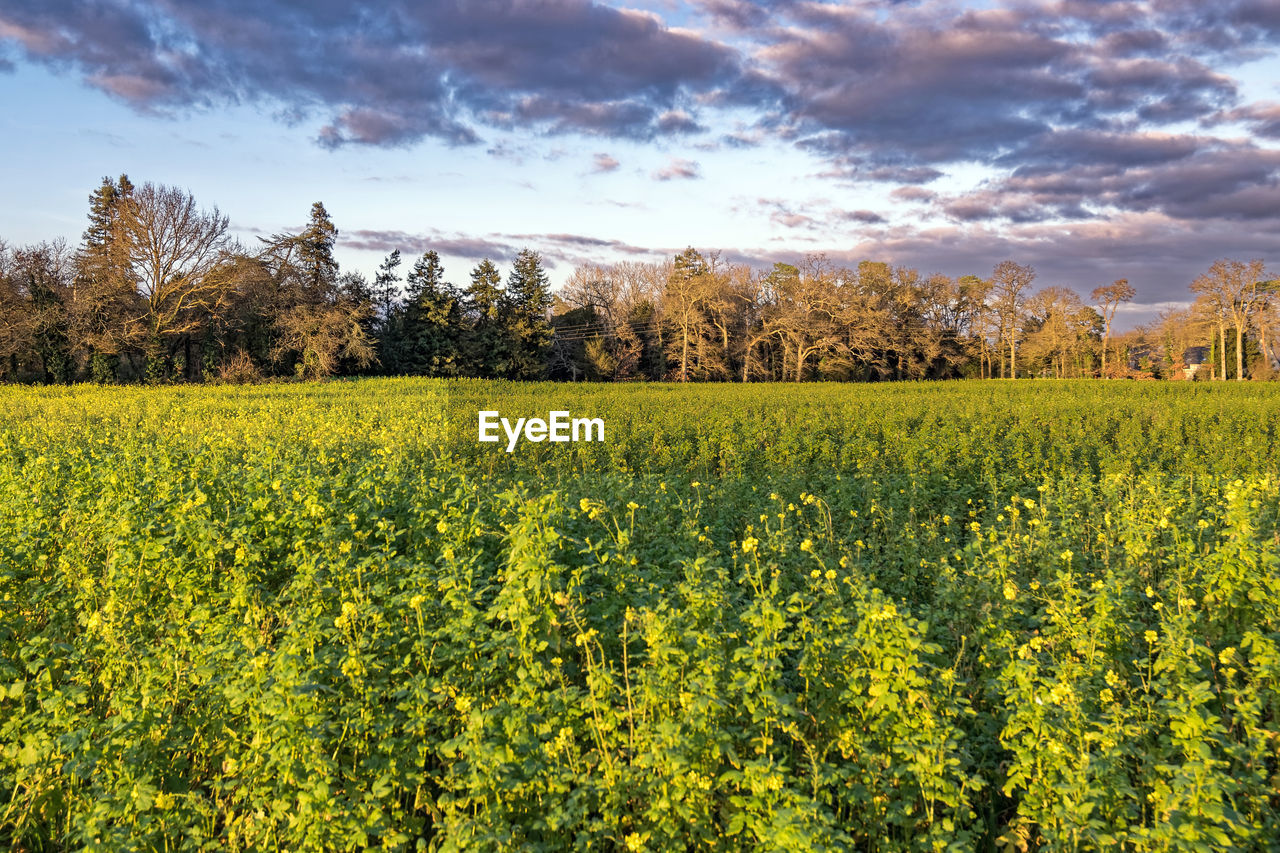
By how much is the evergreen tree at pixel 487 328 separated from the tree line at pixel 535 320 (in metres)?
0.14

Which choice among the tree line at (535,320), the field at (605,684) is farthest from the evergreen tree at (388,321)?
the field at (605,684)

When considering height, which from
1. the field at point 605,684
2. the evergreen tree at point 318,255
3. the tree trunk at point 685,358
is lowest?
the field at point 605,684

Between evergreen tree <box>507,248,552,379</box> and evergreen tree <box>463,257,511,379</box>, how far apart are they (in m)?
0.78

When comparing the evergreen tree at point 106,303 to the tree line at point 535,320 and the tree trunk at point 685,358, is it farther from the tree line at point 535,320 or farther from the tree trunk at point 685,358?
the tree trunk at point 685,358

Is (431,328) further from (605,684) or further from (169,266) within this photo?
(605,684)

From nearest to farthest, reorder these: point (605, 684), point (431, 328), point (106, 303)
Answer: point (605, 684), point (106, 303), point (431, 328)

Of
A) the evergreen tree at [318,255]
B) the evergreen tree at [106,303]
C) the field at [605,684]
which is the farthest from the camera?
the evergreen tree at [318,255]

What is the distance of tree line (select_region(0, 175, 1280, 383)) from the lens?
45.2 meters

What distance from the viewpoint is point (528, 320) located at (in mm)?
61438

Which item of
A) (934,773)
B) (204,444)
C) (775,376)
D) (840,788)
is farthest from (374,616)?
(775,376)

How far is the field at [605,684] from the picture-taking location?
3.26 meters

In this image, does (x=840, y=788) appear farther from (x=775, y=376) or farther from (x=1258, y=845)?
(x=775, y=376)

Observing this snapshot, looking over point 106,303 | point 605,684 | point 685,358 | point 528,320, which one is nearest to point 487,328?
point 528,320

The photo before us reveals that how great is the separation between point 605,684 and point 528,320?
5956cm
